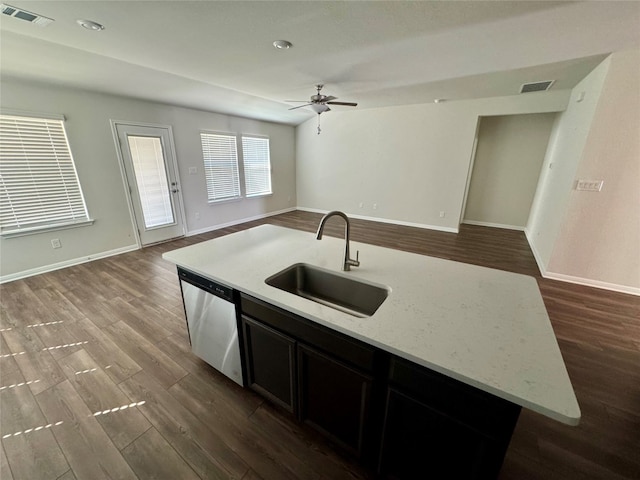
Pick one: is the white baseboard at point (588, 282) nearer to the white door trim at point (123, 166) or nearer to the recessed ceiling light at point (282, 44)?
the recessed ceiling light at point (282, 44)

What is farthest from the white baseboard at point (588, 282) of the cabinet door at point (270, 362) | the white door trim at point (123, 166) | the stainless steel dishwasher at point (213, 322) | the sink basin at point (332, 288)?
the white door trim at point (123, 166)

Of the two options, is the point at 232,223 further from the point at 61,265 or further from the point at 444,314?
the point at 444,314

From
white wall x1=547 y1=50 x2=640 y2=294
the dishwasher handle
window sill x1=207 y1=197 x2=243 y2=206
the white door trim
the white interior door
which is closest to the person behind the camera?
the dishwasher handle

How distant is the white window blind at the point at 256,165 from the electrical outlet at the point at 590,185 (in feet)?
19.0

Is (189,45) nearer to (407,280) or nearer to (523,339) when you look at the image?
(407,280)

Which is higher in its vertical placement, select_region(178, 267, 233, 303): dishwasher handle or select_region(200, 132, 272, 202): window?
select_region(200, 132, 272, 202): window

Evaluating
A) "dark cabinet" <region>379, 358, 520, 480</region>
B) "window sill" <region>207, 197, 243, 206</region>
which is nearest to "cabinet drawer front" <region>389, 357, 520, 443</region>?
"dark cabinet" <region>379, 358, 520, 480</region>

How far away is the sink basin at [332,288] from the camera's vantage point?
1399 mm

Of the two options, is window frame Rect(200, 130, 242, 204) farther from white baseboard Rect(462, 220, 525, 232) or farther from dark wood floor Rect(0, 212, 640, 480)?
white baseboard Rect(462, 220, 525, 232)

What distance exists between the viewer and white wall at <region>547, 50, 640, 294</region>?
8.64 feet

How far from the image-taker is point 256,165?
20.5 feet

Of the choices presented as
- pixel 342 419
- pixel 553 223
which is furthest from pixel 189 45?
pixel 553 223

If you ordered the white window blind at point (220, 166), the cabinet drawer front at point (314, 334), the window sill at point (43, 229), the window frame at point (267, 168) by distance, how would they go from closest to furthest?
the cabinet drawer front at point (314, 334), the window sill at point (43, 229), the white window blind at point (220, 166), the window frame at point (267, 168)

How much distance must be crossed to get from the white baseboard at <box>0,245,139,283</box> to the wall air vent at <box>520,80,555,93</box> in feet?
22.0
